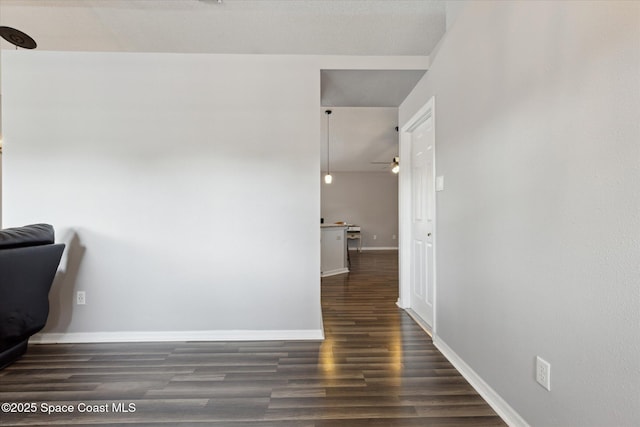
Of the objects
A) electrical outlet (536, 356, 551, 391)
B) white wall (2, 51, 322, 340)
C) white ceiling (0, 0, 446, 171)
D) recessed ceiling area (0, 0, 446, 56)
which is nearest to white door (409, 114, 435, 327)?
white ceiling (0, 0, 446, 171)

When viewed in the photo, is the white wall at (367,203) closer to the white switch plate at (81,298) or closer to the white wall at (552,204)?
the white switch plate at (81,298)

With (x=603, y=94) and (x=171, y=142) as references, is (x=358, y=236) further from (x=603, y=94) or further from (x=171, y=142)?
(x=603, y=94)

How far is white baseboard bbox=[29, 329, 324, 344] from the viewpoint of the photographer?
2.58 metres

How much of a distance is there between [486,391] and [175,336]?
242 centimetres

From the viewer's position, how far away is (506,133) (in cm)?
157

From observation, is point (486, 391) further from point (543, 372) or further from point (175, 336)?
point (175, 336)

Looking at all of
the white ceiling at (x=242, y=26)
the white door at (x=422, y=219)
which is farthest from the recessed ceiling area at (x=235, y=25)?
the white door at (x=422, y=219)

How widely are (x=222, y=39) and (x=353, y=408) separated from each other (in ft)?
9.48

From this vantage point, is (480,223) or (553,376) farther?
(480,223)

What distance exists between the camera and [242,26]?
2.37 metres

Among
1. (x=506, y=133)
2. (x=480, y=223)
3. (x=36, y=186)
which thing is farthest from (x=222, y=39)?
(x=480, y=223)

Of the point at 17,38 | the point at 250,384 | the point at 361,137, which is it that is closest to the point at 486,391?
the point at 250,384

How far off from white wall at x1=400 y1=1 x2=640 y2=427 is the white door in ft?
2.40

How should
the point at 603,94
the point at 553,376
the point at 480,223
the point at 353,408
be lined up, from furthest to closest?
the point at 480,223 < the point at 353,408 < the point at 553,376 < the point at 603,94
